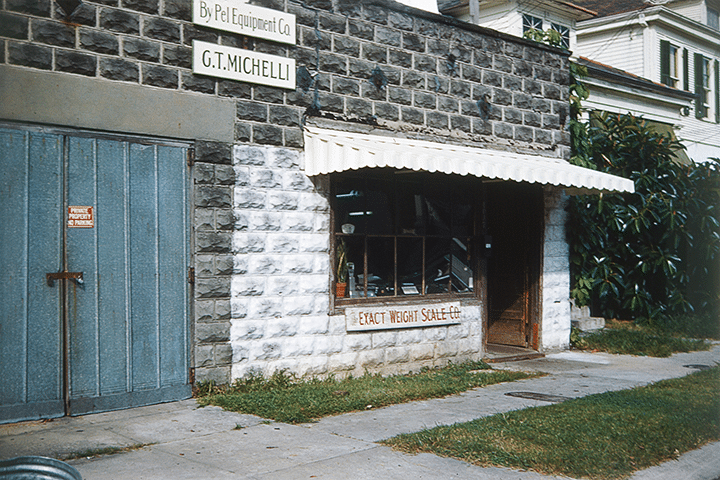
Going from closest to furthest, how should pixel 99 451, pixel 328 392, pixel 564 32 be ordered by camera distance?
pixel 99 451, pixel 328 392, pixel 564 32

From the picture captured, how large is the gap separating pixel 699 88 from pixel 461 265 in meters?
18.5

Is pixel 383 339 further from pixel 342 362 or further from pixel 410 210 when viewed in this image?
pixel 410 210

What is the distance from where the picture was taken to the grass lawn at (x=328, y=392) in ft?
21.2

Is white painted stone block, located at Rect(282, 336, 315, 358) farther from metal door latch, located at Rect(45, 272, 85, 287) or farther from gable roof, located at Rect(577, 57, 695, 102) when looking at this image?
gable roof, located at Rect(577, 57, 695, 102)

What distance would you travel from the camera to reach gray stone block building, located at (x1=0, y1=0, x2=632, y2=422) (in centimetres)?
609

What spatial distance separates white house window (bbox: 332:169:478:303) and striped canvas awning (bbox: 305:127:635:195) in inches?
20.7

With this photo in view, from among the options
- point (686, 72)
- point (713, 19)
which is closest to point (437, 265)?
point (686, 72)

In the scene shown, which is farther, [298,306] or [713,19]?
[713,19]

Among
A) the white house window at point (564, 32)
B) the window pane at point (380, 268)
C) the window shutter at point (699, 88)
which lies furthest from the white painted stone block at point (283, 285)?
Result: the window shutter at point (699, 88)

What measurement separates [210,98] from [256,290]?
200cm

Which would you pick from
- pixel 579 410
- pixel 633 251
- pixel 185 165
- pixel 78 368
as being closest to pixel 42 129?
pixel 185 165

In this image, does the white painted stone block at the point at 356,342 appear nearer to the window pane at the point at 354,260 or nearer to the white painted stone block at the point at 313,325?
the white painted stone block at the point at 313,325

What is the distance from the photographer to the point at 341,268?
8.22 meters

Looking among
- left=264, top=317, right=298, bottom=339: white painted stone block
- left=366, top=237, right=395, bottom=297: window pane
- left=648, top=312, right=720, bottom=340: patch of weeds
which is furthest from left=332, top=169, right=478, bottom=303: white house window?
left=648, top=312, right=720, bottom=340: patch of weeds
